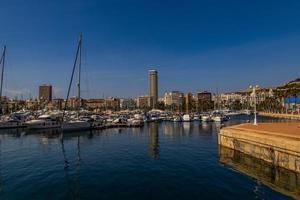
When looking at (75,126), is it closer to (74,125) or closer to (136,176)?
(74,125)

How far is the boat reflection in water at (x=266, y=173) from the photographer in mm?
19703

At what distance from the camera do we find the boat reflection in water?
19703mm

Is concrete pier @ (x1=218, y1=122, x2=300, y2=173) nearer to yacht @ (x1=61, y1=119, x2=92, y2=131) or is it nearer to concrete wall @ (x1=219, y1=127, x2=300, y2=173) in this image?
concrete wall @ (x1=219, y1=127, x2=300, y2=173)

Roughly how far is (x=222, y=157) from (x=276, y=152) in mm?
7969

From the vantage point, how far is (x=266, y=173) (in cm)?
2352

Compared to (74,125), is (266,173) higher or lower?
lower

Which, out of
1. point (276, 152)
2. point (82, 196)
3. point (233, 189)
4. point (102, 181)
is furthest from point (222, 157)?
point (82, 196)

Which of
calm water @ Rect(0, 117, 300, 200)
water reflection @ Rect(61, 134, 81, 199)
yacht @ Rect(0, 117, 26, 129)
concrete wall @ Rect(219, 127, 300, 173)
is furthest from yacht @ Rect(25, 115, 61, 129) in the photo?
concrete wall @ Rect(219, 127, 300, 173)

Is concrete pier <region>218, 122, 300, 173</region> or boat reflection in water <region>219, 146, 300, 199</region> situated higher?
concrete pier <region>218, 122, 300, 173</region>

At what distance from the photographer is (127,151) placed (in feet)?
124

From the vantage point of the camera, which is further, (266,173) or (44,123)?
(44,123)

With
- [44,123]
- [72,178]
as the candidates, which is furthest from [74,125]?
[72,178]

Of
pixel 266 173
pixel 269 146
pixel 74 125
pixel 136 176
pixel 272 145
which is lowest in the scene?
pixel 136 176

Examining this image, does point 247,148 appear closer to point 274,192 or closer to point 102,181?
point 274,192
